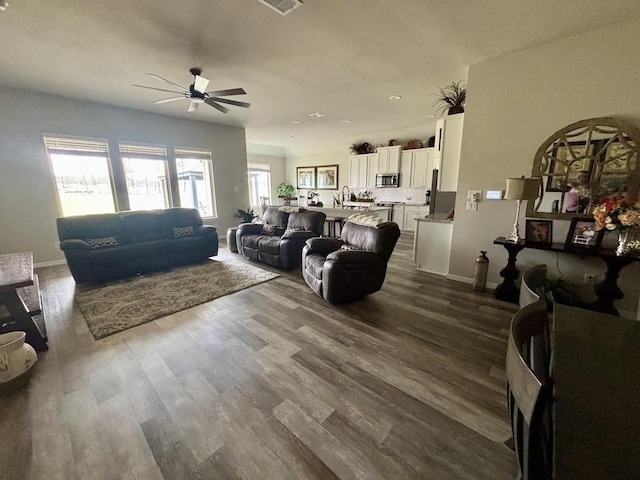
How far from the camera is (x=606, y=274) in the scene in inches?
96.5

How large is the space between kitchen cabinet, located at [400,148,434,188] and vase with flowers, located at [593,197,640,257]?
476 cm

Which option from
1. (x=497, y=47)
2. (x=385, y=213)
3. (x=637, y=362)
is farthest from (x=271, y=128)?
(x=637, y=362)

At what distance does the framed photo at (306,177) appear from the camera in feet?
32.1

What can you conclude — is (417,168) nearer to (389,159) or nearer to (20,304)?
(389,159)

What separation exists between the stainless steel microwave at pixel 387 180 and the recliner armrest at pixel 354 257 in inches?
201

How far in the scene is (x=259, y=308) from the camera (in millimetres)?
2830

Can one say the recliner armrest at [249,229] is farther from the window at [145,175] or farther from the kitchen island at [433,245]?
the kitchen island at [433,245]

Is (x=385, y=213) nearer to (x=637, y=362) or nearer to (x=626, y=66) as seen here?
(x=626, y=66)

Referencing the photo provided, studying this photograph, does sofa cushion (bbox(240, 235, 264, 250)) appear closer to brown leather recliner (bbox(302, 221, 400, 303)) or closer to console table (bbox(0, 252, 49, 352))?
brown leather recliner (bbox(302, 221, 400, 303))

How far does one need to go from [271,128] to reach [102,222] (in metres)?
4.40

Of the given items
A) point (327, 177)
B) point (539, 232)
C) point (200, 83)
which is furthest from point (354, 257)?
point (327, 177)

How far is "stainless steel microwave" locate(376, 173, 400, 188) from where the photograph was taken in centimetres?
740

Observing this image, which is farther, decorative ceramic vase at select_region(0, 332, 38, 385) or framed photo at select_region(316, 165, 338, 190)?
framed photo at select_region(316, 165, 338, 190)

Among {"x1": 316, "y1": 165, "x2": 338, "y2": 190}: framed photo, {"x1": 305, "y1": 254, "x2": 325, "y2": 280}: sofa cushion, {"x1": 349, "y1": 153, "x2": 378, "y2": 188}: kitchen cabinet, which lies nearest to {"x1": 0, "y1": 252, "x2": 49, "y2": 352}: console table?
{"x1": 305, "y1": 254, "x2": 325, "y2": 280}: sofa cushion
